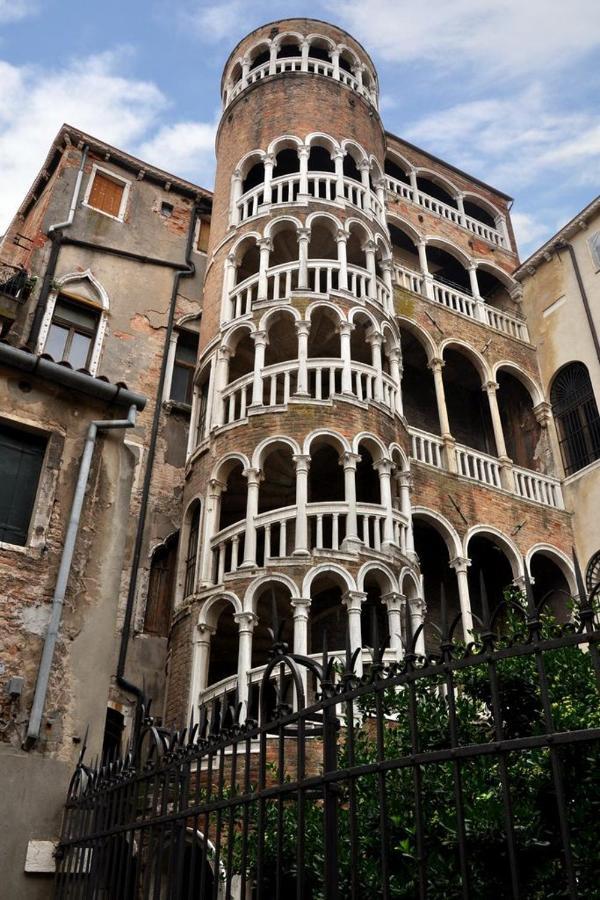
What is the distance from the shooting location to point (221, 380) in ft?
52.4

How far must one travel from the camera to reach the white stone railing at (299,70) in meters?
20.7

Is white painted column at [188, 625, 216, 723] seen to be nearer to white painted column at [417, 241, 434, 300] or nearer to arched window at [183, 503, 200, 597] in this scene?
arched window at [183, 503, 200, 597]

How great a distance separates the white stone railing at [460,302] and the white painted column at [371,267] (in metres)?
1.84

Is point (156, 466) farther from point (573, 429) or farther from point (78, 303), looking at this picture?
point (573, 429)

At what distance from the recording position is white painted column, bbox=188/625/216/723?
41.4 feet

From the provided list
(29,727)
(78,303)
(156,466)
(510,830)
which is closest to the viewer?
(510,830)

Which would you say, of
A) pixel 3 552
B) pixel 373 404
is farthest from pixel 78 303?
pixel 3 552

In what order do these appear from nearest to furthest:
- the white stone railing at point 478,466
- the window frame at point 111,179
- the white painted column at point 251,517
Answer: the white painted column at point 251,517 < the white stone railing at point 478,466 < the window frame at point 111,179

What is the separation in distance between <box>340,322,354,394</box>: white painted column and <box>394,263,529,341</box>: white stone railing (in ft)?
13.9

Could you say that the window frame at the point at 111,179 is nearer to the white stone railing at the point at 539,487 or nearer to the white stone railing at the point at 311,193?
the white stone railing at the point at 311,193

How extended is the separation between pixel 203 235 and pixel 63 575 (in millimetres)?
15505

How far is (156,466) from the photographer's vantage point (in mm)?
16516

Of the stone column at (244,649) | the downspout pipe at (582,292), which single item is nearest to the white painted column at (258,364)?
the stone column at (244,649)

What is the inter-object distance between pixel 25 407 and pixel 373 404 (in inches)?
324
